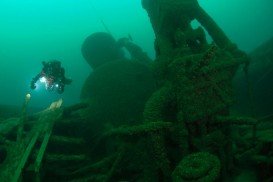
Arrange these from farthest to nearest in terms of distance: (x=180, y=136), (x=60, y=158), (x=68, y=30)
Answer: (x=68, y=30) → (x=60, y=158) → (x=180, y=136)

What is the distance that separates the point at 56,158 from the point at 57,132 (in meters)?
1.65

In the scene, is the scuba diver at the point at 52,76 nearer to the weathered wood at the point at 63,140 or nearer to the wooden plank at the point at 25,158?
the weathered wood at the point at 63,140

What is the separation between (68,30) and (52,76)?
65697 millimetres

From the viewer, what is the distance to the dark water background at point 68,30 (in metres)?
Answer: 28.7

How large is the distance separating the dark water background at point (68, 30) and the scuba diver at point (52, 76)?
1417 cm

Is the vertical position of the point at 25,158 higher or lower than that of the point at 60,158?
higher

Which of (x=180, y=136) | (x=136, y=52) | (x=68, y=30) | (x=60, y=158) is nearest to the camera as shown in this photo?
(x=180, y=136)

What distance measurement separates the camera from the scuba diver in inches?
348

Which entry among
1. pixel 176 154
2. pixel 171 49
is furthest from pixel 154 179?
pixel 171 49

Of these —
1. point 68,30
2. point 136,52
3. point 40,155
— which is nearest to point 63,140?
point 40,155

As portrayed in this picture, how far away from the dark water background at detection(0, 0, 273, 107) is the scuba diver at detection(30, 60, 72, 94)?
14.2m

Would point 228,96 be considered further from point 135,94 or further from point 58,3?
point 58,3

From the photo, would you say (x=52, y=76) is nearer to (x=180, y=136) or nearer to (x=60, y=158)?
(x=60, y=158)

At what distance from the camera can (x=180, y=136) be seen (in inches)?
193
